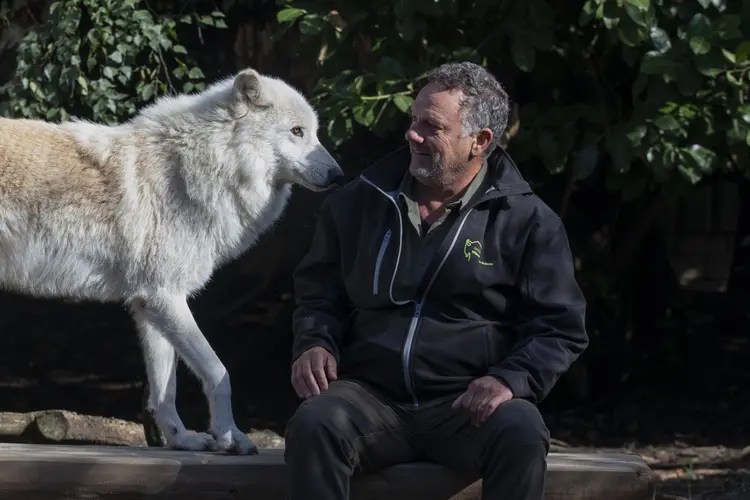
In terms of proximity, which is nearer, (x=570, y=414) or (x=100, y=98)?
(x=100, y=98)

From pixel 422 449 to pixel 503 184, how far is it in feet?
2.62

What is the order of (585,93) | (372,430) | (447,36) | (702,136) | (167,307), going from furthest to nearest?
(585,93), (447,36), (702,136), (167,307), (372,430)

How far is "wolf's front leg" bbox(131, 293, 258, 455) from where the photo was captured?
3779mm

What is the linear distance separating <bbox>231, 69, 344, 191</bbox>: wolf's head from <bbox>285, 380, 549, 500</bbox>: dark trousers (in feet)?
4.33

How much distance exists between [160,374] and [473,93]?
1732 mm

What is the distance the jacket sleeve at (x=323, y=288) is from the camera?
328 centimetres

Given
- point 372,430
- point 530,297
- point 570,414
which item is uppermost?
point 530,297

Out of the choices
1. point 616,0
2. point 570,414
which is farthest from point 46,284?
point 570,414

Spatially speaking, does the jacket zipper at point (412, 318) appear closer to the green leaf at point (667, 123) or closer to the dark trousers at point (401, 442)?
the dark trousers at point (401, 442)

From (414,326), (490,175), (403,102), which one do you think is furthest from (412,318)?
(403,102)

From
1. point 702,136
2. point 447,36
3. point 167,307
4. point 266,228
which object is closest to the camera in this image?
point 167,307

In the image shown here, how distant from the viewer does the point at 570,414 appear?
7.07 m

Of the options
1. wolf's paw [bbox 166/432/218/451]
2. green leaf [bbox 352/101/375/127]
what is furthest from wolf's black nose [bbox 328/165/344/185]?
wolf's paw [bbox 166/432/218/451]

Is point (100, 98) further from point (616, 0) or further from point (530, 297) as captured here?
point (530, 297)
